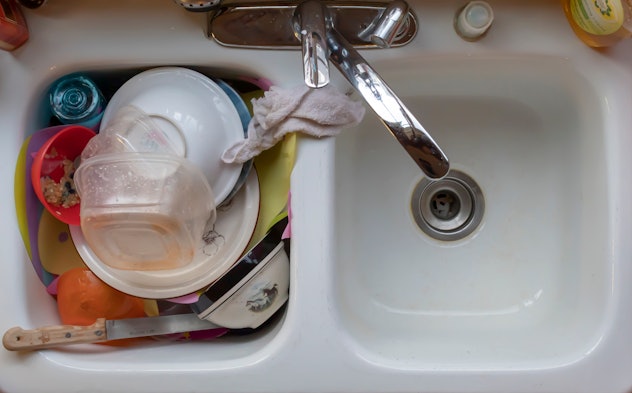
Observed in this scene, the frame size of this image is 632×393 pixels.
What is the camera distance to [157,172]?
0.58m

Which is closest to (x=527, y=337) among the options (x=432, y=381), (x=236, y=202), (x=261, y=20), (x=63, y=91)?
(x=432, y=381)

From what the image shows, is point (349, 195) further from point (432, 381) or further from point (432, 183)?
point (432, 381)

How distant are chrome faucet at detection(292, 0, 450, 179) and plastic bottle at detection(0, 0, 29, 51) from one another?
299mm

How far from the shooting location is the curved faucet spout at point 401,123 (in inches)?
19.7

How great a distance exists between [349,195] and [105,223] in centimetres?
30

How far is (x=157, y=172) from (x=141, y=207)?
40 millimetres

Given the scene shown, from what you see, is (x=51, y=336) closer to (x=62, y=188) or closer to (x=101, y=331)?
(x=101, y=331)

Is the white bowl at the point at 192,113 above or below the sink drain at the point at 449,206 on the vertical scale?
above

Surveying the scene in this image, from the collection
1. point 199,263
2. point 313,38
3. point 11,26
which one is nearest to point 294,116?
point 313,38

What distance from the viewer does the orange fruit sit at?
64cm

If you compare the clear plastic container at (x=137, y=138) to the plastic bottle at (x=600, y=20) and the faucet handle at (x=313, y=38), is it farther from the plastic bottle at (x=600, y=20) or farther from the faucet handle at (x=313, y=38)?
the plastic bottle at (x=600, y=20)

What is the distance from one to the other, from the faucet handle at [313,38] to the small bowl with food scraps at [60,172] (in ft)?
0.89

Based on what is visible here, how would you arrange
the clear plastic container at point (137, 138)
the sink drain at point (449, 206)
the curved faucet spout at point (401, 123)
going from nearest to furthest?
the curved faucet spout at point (401, 123) → the clear plastic container at point (137, 138) → the sink drain at point (449, 206)

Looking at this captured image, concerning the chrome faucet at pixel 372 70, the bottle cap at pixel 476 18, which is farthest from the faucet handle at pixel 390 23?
the bottle cap at pixel 476 18
